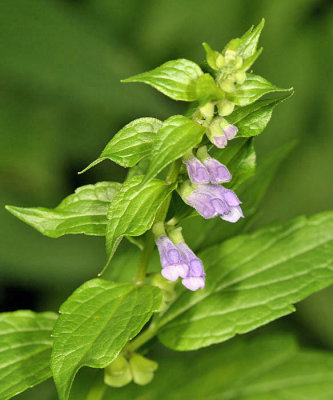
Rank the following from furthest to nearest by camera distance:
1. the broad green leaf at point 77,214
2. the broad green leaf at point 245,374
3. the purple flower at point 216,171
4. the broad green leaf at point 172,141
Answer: the broad green leaf at point 245,374, the broad green leaf at point 77,214, the purple flower at point 216,171, the broad green leaf at point 172,141

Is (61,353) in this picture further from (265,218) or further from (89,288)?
(265,218)

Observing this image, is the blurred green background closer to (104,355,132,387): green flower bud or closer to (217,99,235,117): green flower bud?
(104,355,132,387): green flower bud

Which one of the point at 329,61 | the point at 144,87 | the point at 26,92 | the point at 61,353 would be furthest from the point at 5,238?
the point at 329,61

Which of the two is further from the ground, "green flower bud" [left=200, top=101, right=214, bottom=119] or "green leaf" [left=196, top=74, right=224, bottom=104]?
"green leaf" [left=196, top=74, right=224, bottom=104]

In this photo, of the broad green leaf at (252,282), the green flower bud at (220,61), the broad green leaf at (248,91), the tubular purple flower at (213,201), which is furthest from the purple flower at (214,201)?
the broad green leaf at (252,282)

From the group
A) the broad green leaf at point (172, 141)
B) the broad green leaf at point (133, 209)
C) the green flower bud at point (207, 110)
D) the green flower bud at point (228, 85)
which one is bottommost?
the broad green leaf at point (133, 209)

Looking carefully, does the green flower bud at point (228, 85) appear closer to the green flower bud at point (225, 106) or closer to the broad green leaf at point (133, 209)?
the green flower bud at point (225, 106)

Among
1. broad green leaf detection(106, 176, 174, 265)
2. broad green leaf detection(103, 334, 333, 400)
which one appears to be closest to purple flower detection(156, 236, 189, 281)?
broad green leaf detection(106, 176, 174, 265)

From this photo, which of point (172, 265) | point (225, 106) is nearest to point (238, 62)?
point (225, 106)
